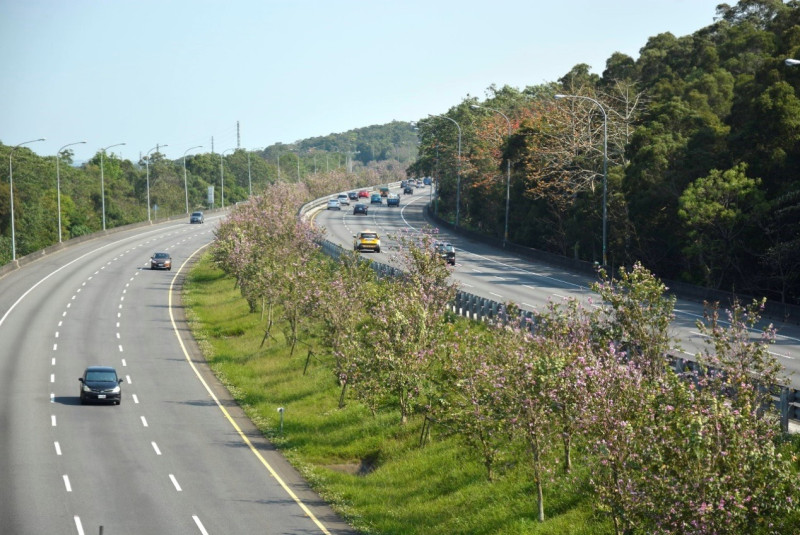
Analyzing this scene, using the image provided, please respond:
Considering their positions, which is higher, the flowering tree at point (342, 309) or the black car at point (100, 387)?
the flowering tree at point (342, 309)

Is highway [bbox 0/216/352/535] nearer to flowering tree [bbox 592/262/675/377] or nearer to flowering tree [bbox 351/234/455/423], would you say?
flowering tree [bbox 351/234/455/423]

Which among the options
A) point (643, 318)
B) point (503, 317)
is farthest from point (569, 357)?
point (503, 317)

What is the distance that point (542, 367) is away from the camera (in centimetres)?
2400

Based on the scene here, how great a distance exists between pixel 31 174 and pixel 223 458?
113m

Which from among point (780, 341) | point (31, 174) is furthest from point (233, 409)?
point (31, 174)

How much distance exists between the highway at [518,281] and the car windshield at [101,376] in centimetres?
1313

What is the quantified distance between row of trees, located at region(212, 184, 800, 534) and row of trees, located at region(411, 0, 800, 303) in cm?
1882

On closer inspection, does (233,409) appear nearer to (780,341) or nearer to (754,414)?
(780,341)

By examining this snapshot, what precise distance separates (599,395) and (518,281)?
47864 mm

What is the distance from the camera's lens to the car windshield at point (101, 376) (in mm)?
46969

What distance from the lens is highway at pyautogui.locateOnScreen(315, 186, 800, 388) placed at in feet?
138

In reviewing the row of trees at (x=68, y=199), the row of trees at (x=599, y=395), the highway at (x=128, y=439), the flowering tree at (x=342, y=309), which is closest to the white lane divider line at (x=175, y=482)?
the highway at (x=128, y=439)

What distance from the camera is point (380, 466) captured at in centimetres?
3725

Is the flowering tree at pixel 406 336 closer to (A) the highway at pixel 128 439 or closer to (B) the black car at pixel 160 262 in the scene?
(A) the highway at pixel 128 439
